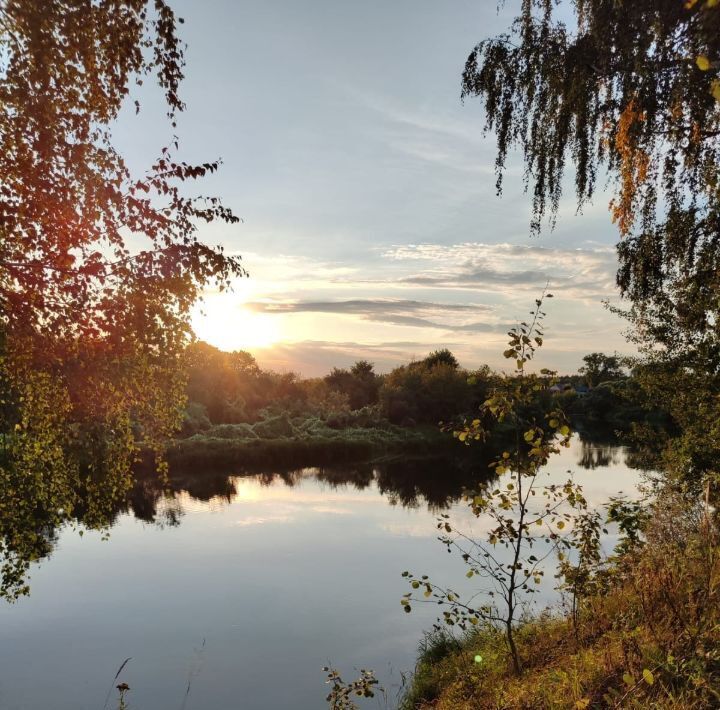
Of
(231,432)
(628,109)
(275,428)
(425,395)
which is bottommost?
(275,428)

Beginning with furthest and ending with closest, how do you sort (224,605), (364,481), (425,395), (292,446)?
1. (425,395)
2. (292,446)
3. (364,481)
4. (224,605)

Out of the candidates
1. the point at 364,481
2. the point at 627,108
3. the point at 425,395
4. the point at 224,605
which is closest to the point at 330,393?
the point at 425,395

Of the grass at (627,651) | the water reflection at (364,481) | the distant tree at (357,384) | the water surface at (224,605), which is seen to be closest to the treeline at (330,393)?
the distant tree at (357,384)

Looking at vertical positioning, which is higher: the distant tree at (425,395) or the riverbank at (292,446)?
the distant tree at (425,395)

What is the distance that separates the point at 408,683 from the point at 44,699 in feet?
20.8

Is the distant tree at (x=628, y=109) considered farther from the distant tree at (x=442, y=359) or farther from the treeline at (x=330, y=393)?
the distant tree at (x=442, y=359)

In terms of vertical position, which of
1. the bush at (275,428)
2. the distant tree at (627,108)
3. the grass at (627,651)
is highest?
the distant tree at (627,108)

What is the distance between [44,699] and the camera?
980cm

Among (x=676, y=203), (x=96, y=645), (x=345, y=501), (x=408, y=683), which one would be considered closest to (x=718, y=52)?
(x=676, y=203)

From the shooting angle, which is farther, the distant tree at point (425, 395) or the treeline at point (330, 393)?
the distant tree at point (425, 395)

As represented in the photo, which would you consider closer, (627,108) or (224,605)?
(627,108)

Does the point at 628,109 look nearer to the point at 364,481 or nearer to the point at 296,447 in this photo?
the point at 364,481

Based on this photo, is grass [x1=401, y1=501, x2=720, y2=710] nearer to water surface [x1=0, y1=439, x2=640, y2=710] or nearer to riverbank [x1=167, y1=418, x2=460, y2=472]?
water surface [x1=0, y1=439, x2=640, y2=710]

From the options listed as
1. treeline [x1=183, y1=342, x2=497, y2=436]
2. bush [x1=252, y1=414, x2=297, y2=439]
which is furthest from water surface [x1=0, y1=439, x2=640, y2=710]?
treeline [x1=183, y1=342, x2=497, y2=436]
